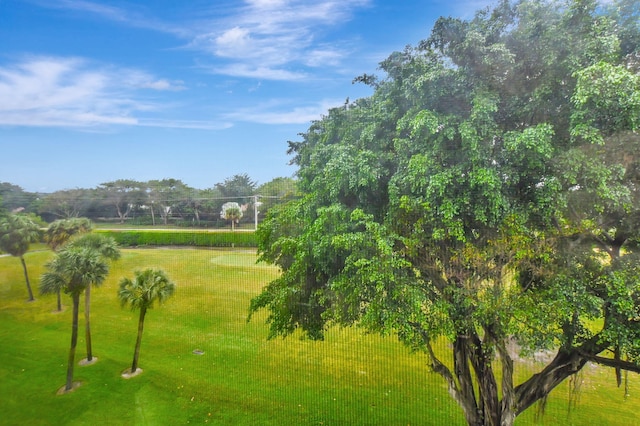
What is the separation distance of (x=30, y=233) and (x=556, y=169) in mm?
4775

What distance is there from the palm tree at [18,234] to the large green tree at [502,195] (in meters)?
2.99

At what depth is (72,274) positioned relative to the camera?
3459 mm

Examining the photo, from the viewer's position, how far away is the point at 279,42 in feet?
11.3

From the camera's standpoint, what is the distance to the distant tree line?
12.0ft

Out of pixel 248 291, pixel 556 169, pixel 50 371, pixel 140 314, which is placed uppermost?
pixel 556 169

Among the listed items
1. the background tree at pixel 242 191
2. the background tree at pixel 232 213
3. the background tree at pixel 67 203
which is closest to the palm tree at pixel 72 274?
the background tree at pixel 67 203

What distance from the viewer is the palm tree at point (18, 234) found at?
10.9 ft

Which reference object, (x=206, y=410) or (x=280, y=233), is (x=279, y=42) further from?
(x=206, y=410)

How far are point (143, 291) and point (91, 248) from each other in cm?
75

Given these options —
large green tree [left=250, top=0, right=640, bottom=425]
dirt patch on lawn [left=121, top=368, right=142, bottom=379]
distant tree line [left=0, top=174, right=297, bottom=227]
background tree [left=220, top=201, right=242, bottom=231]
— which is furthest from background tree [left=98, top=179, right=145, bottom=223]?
large green tree [left=250, top=0, right=640, bottom=425]

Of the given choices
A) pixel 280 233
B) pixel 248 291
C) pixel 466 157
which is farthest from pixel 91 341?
pixel 466 157

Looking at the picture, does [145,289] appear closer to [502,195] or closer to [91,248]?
[91,248]

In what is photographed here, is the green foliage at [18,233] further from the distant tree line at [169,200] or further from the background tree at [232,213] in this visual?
the background tree at [232,213]

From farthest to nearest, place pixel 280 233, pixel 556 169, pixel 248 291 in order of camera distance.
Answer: pixel 248 291, pixel 280 233, pixel 556 169
